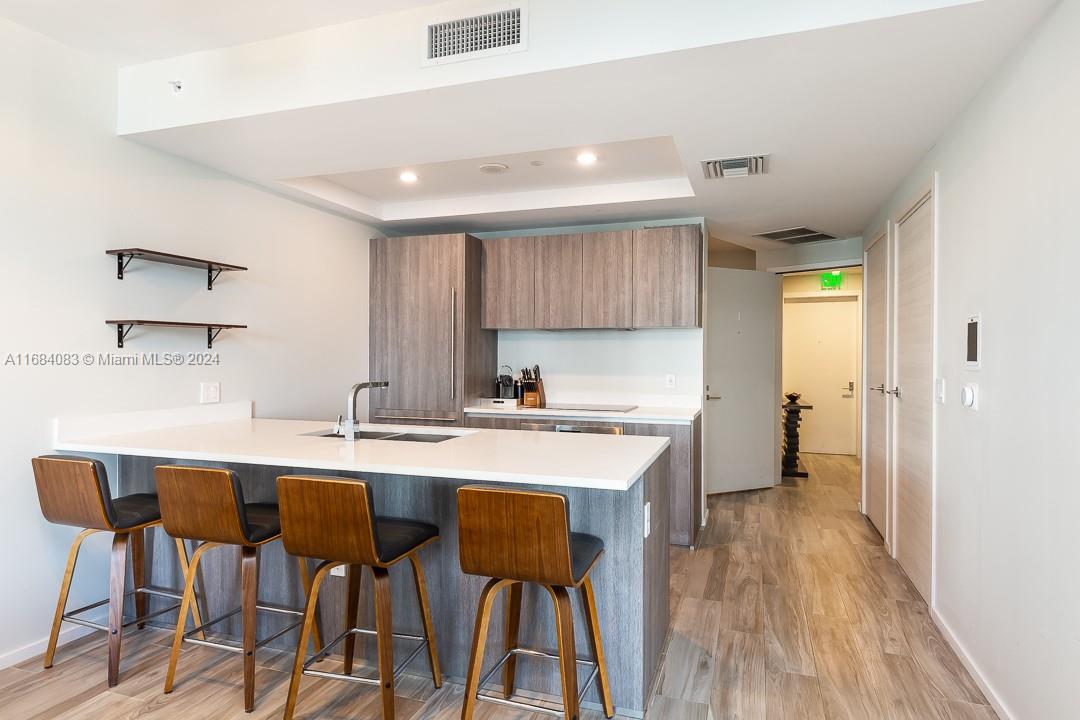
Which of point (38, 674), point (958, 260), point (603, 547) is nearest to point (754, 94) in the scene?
point (958, 260)

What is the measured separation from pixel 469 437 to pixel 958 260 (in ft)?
7.47

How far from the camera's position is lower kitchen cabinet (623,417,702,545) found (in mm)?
3951

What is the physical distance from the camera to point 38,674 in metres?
2.38

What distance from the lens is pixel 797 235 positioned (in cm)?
501

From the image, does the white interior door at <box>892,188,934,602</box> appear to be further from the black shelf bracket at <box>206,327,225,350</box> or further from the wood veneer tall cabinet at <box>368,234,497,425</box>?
the black shelf bracket at <box>206,327,225,350</box>

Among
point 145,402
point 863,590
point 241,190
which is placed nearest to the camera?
point 145,402

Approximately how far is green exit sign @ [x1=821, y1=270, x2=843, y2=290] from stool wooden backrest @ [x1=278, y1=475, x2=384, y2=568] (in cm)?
706

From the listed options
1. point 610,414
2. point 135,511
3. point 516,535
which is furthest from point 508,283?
point 516,535

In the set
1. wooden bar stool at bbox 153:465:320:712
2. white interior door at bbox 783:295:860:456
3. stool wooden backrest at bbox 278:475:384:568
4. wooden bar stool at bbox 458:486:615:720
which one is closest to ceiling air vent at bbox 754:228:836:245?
white interior door at bbox 783:295:860:456

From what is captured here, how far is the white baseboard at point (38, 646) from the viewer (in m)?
2.42

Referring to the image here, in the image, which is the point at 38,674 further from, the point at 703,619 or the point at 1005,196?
the point at 1005,196

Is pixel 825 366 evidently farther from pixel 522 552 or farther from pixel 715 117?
pixel 522 552

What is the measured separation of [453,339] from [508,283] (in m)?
0.64

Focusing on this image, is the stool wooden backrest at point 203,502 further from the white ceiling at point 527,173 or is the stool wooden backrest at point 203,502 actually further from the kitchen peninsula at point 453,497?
the white ceiling at point 527,173
